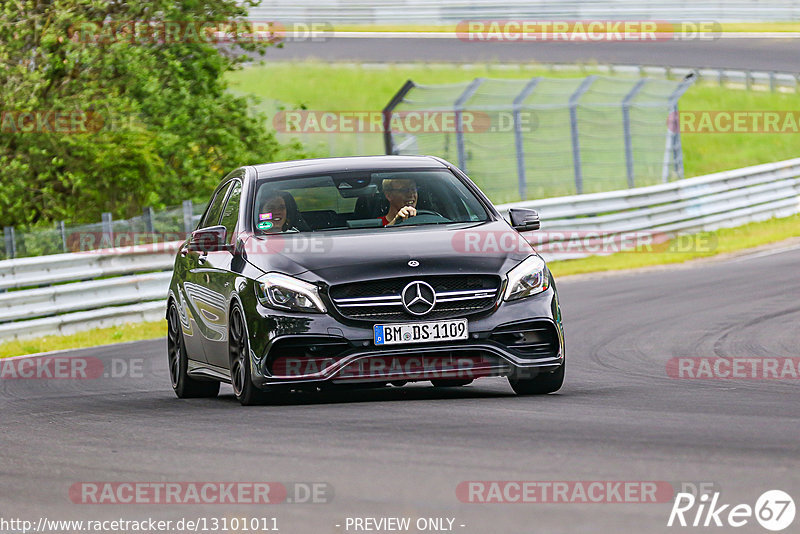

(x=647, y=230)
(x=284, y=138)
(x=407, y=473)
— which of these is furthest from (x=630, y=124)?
(x=407, y=473)

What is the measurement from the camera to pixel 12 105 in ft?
77.5

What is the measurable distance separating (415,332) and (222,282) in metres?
1.53

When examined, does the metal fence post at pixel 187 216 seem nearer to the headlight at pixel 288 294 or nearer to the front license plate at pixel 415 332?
the headlight at pixel 288 294

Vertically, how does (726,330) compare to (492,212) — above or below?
below

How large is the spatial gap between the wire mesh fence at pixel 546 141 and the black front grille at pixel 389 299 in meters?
15.2

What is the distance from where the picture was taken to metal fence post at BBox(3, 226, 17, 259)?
19.5m

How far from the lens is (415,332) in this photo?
8.54 meters

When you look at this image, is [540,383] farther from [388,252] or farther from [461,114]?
[461,114]

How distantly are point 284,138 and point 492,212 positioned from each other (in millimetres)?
31541

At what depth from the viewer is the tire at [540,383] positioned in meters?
9.05

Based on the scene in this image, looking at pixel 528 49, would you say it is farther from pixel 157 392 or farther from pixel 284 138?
pixel 157 392

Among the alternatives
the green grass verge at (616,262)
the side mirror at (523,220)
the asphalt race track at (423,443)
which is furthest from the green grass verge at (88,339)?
the side mirror at (523,220)

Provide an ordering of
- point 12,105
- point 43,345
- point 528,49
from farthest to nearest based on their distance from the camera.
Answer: point 528,49 < point 12,105 < point 43,345

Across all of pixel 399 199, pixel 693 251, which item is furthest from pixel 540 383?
pixel 693 251
